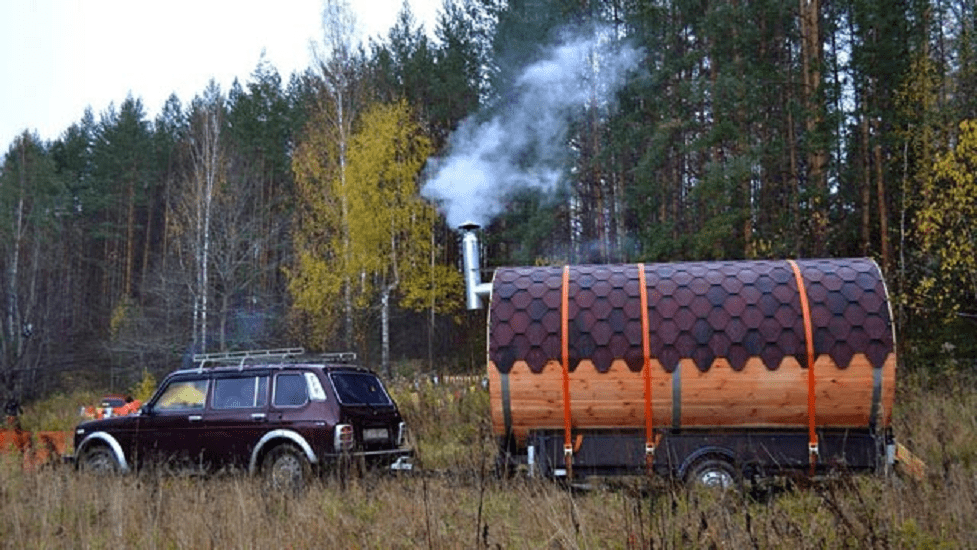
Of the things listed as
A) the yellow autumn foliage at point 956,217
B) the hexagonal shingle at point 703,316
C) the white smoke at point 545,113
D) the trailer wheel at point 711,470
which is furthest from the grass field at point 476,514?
the white smoke at point 545,113

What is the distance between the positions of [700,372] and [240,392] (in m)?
5.94

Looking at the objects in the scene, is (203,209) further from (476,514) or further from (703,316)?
(476,514)

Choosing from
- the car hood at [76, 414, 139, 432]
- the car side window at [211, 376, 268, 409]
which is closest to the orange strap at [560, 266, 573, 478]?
the car side window at [211, 376, 268, 409]

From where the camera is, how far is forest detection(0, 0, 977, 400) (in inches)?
802

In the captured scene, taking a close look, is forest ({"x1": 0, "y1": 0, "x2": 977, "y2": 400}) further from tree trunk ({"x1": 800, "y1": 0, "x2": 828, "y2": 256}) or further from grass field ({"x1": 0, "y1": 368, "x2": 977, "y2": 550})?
grass field ({"x1": 0, "y1": 368, "x2": 977, "y2": 550})

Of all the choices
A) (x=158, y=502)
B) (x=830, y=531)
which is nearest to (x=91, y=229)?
(x=158, y=502)

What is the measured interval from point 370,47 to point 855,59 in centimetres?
2198

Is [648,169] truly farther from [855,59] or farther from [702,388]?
[702,388]

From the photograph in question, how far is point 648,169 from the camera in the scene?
23969 mm

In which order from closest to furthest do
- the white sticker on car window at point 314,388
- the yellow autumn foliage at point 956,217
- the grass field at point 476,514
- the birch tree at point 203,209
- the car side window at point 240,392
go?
the grass field at point 476,514, the white sticker on car window at point 314,388, the car side window at point 240,392, the yellow autumn foliage at point 956,217, the birch tree at point 203,209

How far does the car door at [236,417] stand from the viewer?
10.8 metres

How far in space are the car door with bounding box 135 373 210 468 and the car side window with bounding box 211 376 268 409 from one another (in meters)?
0.22

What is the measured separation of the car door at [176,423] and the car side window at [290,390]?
1146 millimetres

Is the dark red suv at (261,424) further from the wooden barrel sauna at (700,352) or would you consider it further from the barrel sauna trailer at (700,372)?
the wooden barrel sauna at (700,352)
